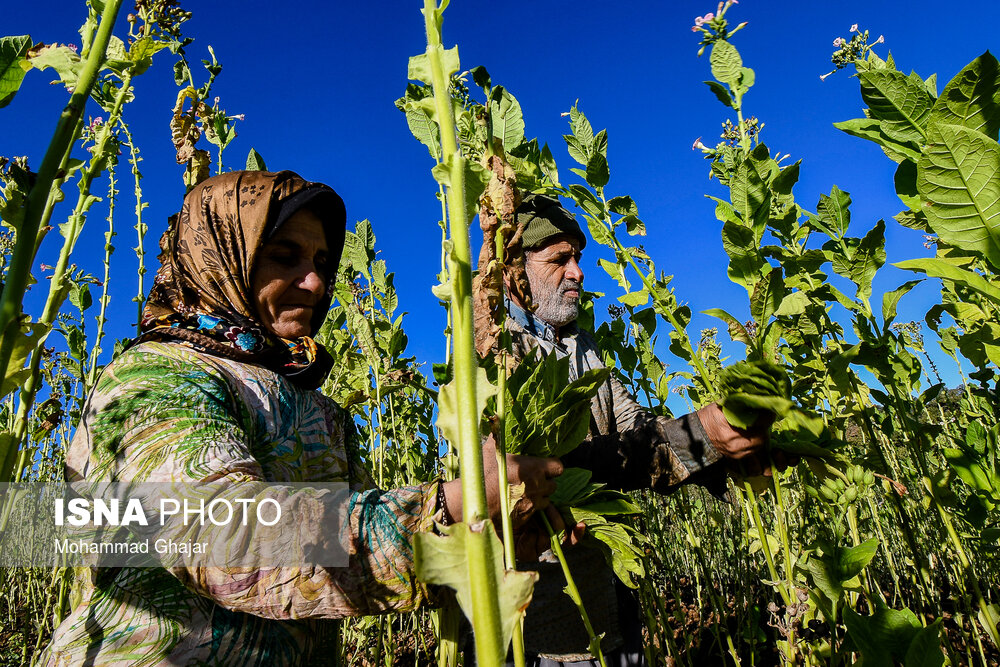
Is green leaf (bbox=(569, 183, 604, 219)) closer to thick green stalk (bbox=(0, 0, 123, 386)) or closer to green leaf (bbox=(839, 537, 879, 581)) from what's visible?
green leaf (bbox=(839, 537, 879, 581))

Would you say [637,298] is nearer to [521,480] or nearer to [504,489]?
[521,480]

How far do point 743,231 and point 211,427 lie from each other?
1137 millimetres

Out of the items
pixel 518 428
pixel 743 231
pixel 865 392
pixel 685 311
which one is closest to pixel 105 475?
pixel 518 428

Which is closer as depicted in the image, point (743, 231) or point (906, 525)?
point (743, 231)

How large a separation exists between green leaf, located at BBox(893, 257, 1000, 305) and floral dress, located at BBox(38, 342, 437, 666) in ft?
2.33

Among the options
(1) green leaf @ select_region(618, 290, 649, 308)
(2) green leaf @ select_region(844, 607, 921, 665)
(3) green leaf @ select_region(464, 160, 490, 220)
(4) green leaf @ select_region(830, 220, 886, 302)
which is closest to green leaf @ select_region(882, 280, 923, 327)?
(4) green leaf @ select_region(830, 220, 886, 302)

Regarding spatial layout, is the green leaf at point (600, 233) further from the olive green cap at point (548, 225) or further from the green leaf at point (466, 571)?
the green leaf at point (466, 571)

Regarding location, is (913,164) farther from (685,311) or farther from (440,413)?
(685,311)

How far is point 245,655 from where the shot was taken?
40.0 inches

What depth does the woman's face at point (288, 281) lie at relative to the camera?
4.71ft

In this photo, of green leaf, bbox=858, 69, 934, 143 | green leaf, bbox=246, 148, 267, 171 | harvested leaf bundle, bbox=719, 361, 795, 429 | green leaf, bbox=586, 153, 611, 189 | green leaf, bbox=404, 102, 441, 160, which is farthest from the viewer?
green leaf, bbox=246, 148, 267, 171

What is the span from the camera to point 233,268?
1.41 metres

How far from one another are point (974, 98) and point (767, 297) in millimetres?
560

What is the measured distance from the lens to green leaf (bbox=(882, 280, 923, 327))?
141 cm
